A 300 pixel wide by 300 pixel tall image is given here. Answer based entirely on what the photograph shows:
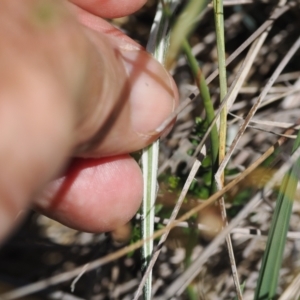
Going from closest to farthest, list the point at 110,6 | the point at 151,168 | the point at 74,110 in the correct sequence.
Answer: the point at 74,110, the point at 151,168, the point at 110,6

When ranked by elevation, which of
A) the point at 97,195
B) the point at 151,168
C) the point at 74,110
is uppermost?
the point at 74,110

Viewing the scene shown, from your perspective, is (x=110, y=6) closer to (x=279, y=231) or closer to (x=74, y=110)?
(x=74, y=110)

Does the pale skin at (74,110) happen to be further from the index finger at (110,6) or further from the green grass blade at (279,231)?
the green grass blade at (279,231)

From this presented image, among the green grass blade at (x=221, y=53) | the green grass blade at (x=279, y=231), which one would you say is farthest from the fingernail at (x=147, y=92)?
the green grass blade at (x=279, y=231)

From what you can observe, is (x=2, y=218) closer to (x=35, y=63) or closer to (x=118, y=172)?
(x=35, y=63)

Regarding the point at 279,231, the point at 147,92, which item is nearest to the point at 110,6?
the point at 147,92

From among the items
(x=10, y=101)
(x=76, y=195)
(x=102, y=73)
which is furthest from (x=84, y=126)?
(x=76, y=195)

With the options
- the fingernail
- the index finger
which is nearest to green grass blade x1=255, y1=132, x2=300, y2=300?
the fingernail
